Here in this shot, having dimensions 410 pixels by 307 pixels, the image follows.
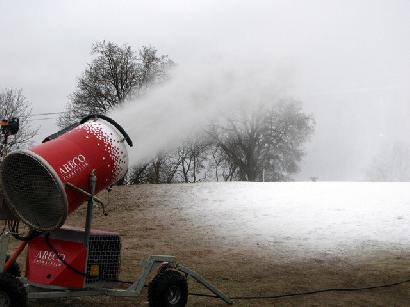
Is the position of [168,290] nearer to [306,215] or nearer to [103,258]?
[103,258]

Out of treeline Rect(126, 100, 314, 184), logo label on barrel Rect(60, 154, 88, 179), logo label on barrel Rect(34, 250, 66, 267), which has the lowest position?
logo label on barrel Rect(34, 250, 66, 267)

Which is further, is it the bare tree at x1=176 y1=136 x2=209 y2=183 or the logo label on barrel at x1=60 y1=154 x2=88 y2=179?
the bare tree at x1=176 y1=136 x2=209 y2=183

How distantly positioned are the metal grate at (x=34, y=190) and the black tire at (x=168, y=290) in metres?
1.62

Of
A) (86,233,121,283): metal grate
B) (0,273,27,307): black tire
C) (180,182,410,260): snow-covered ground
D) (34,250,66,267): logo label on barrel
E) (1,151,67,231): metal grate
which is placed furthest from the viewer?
(180,182,410,260): snow-covered ground

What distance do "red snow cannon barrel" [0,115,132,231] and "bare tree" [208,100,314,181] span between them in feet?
127

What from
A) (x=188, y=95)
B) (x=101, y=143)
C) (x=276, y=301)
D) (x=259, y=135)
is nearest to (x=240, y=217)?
(x=188, y=95)

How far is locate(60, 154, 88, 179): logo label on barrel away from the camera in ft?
21.4

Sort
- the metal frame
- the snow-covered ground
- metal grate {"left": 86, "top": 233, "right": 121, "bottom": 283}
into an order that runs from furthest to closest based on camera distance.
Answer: the snow-covered ground
metal grate {"left": 86, "top": 233, "right": 121, "bottom": 283}
the metal frame

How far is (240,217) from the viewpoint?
2012 centimetres

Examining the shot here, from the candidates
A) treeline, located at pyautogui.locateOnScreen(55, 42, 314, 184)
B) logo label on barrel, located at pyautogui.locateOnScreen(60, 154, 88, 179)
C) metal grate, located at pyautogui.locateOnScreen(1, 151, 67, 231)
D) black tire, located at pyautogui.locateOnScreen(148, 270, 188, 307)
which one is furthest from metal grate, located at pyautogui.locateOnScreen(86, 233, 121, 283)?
treeline, located at pyautogui.locateOnScreen(55, 42, 314, 184)

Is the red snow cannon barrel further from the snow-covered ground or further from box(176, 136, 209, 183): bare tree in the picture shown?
box(176, 136, 209, 183): bare tree

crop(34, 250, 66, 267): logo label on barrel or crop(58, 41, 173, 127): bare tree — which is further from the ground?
crop(58, 41, 173, 127): bare tree

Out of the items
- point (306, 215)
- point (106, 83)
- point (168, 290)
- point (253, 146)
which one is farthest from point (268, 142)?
point (168, 290)

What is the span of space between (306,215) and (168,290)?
13.3m
